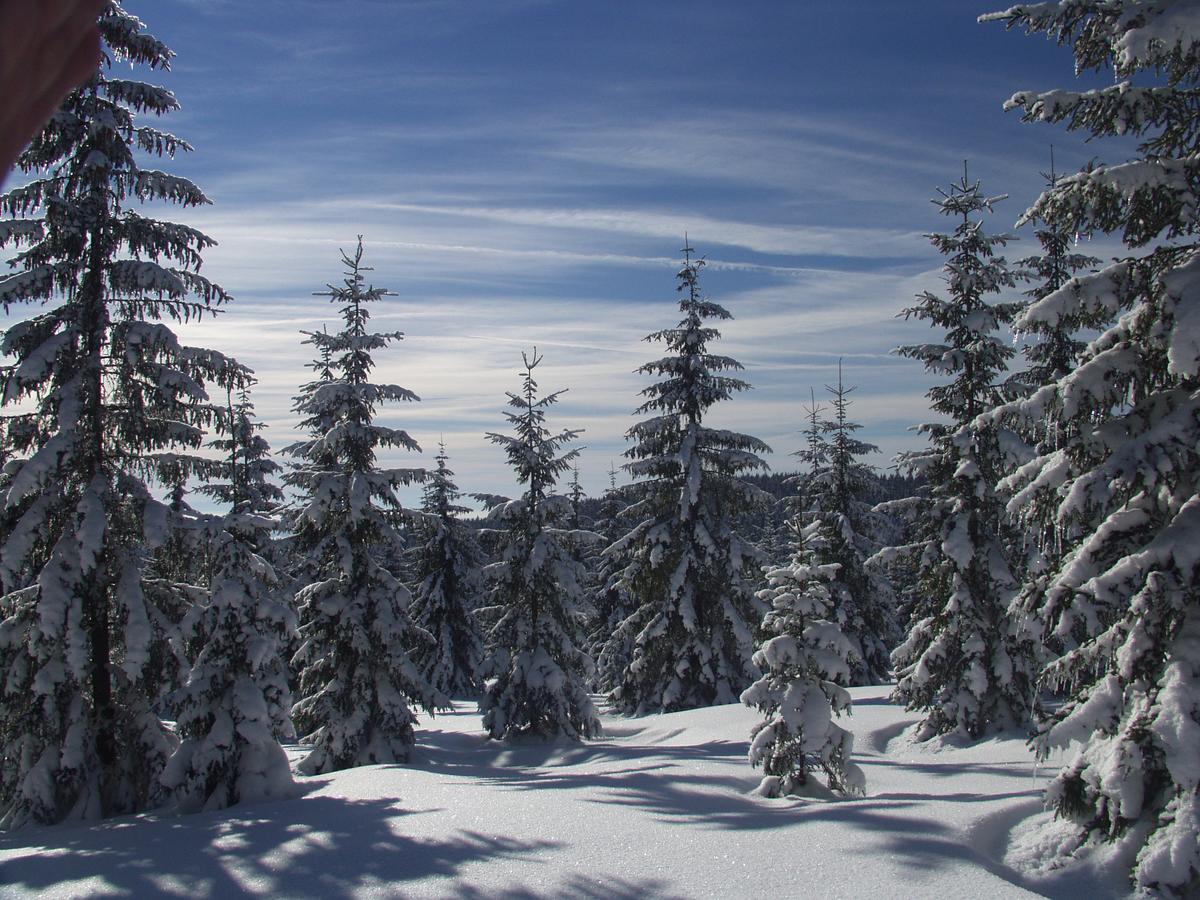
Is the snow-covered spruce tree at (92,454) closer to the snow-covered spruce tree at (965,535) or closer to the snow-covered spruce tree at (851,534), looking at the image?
the snow-covered spruce tree at (965,535)

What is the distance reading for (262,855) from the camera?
9008 millimetres

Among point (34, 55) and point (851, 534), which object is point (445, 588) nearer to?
point (851, 534)

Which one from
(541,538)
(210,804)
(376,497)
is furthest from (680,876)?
(541,538)

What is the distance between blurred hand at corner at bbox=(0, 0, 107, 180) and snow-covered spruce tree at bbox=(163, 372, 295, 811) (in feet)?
43.1

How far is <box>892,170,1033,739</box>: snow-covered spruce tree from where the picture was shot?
17.0m

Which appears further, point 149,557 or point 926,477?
point 926,477

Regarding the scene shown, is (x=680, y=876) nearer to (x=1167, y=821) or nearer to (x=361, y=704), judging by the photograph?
(x=1167, y=821)

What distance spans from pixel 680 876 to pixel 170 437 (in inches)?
445

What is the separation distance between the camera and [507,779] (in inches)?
578

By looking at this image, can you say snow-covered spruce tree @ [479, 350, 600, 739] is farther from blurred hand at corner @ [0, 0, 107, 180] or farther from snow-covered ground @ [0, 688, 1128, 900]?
blurred hand at corner @ [0, 0, 107, 180]

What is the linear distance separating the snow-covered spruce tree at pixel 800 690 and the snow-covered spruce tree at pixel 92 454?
32.0 feet

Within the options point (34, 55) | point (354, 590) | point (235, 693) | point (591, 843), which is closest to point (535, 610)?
point (354, 590)

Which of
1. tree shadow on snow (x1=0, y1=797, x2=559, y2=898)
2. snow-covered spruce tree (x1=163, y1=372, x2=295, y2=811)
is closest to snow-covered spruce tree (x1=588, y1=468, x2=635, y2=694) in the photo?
snow-covered spruce tree (x1=163, y1=372, x2=295, y2=811)

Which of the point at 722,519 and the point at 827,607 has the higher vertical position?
the point at 722,519
